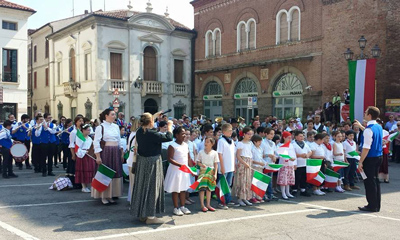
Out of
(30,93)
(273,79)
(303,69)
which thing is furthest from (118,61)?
(30,93)

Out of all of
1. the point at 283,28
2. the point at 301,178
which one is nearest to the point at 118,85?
the point at 283,28

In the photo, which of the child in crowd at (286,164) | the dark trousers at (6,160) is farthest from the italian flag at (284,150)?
the dark trousers at (6,160)

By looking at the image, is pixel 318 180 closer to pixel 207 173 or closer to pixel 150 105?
pixel 207 173

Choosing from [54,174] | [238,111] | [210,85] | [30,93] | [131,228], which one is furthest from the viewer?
[30,93]

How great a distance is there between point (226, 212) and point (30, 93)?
41.0 meters

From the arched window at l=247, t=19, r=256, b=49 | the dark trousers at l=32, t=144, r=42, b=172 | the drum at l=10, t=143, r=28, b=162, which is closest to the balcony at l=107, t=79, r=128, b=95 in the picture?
the arched window at l=247, t=19, r=256, b=49

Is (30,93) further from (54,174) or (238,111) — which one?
(54,174)

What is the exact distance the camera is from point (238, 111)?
29.9 metres

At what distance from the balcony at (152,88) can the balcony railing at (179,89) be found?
1.48m

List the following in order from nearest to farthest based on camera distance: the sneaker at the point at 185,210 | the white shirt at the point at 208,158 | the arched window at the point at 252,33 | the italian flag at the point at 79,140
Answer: the sneaker at the point at 185,210 → the white shirt at the point at 208,158 → the italian flag at the point at 79,140 → the arched window at the point at 252,33

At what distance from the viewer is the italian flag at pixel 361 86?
17.9m

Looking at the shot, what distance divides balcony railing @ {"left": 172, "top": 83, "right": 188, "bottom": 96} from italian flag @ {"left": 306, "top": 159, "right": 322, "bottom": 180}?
24658 millimetres

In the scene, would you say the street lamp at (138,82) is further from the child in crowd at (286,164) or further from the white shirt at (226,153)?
the white shirt at (226,153)

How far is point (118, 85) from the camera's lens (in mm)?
30609
